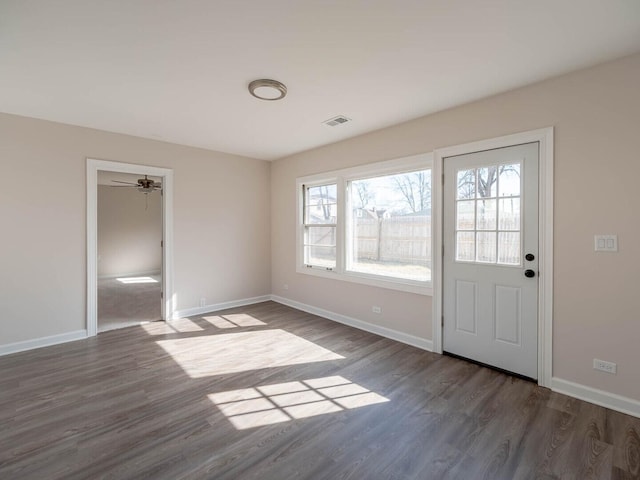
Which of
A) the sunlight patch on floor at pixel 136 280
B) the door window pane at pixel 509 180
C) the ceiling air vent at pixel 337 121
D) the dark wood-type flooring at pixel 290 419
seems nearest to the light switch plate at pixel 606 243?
the door window pane at pixel 509 180

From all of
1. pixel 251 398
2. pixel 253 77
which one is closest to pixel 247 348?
pixel 251 398

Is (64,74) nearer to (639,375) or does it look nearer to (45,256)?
(45,256)

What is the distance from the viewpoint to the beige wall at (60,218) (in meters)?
3.33

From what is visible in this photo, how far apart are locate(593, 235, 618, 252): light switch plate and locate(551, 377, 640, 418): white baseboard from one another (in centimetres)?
109

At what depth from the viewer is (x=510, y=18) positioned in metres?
1.85

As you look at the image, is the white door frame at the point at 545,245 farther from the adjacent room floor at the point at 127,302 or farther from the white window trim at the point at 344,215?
the adjacent room floor at the point at 127,302

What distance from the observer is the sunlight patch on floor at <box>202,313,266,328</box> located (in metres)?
4.28

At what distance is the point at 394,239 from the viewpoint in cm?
386

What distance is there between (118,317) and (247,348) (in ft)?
7.94

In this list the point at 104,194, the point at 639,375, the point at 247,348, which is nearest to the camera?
the point at 639,375

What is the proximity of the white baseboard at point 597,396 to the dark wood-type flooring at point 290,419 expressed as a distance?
102 millimetres

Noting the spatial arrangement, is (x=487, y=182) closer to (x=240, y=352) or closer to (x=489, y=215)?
(x=489, y=215)

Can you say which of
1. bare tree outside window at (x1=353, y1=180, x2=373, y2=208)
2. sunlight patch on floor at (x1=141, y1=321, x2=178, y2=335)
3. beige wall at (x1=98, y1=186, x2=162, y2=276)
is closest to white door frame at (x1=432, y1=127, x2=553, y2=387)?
bare tree outside window at (x1=353, y1=180, x2=373, y2=208)

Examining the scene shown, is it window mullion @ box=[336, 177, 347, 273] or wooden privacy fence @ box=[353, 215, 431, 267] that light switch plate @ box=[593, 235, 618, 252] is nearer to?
wooden privacy fence @ box=[353, 215, 431, 267]
